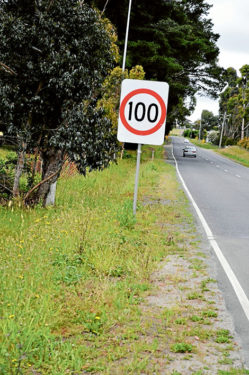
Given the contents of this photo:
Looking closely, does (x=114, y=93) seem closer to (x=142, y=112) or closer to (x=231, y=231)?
(x=231, y=231)

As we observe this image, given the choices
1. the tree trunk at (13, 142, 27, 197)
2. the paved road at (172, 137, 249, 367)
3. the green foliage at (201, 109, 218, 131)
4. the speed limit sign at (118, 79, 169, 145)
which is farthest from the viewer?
the green foliage at (201, 109, 218, 131)

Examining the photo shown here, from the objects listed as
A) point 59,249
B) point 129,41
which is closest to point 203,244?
point 59,249

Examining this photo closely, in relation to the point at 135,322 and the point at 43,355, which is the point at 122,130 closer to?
the point at 135,322

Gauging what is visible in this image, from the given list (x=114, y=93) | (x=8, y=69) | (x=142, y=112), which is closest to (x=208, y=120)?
(x=114, y=93)

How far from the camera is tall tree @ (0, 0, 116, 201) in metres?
9.76

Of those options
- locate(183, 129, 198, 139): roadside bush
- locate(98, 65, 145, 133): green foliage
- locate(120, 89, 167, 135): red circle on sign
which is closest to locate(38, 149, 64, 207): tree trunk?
locate(98, 65, 145, 133): green foliage

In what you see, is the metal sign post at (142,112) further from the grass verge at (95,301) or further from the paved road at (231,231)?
the paved road at (231,231)

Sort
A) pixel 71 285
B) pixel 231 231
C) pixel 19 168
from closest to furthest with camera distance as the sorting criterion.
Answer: pixel 71 285 < pixel 231 231 < pixel 19 168

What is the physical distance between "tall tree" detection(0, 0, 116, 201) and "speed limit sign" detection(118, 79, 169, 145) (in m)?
1.66

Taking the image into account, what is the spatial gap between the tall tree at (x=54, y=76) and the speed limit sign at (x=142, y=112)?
166 cm

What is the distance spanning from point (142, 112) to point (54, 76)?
2558 millimetres

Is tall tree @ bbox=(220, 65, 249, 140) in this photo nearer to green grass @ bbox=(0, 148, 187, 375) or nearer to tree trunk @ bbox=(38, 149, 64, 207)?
tree trunk @ bbox=(38, 149, 64, 207)

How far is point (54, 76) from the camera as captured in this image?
9898 mm

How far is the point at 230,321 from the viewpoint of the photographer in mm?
4824
